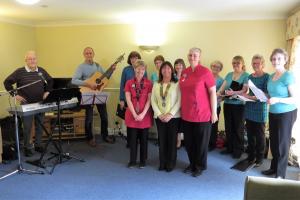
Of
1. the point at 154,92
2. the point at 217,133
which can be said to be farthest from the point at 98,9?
the point at 217,133

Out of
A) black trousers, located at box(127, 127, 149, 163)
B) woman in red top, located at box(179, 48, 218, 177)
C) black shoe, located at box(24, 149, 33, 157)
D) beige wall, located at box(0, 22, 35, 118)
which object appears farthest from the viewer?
beige wall, located at box(0, 22, 35, 118)

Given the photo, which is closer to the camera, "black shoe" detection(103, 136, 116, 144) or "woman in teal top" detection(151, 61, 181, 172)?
"woman in teal top" detection(151, 61, 181, 172)

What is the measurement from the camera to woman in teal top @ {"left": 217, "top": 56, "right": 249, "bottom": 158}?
3.91 metres

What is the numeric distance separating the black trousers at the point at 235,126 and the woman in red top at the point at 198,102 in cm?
79

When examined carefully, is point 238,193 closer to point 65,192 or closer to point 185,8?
point 65,192

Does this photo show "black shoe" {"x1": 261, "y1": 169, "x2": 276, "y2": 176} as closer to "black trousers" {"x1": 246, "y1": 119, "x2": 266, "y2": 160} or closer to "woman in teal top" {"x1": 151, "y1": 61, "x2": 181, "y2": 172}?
"black trousers" {"x1": 246, "y1": 119, "x2": 266, "y2": 160}

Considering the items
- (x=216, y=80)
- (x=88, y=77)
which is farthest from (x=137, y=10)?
(x=216, y=80)

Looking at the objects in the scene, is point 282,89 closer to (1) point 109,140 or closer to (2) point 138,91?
(2) point 138,91

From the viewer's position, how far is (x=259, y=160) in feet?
12.2

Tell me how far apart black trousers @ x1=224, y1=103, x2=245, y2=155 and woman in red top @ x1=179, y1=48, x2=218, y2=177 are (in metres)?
0.79

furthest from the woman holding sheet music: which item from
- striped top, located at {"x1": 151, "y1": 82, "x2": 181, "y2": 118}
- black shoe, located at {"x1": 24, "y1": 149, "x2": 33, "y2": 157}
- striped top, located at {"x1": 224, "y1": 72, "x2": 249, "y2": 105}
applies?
black shoe, located at {"x1": 24, "y1": 149, "x2": 33, "y2": 157}

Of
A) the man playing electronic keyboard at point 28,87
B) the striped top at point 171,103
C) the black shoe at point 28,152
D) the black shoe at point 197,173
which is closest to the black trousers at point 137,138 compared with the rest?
the striped top at point 171,103

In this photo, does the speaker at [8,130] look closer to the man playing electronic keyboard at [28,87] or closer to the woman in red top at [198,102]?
the man playing electronic keyboard at [28,87]

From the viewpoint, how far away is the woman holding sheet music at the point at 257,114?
11.4 ft
